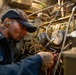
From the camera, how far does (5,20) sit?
1375mm

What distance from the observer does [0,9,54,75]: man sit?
115 cm

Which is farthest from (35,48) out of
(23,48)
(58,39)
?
(58,39)

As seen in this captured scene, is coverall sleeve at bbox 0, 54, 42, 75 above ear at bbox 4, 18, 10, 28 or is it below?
below

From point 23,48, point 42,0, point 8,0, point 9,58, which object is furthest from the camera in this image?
point 42,0

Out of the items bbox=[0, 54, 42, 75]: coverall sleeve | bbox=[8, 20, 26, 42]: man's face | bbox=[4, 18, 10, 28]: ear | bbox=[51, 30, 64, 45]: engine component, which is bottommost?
bbox=[0, 54, 42, 75]: coverall sleeve

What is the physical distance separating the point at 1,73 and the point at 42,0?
3.02 metres

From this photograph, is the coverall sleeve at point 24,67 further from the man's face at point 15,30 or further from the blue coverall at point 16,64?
the man's face at point 15,30

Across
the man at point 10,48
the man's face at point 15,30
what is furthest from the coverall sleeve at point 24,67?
the man's face at point 15,30

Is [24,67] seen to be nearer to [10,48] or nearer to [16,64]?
[16,64]

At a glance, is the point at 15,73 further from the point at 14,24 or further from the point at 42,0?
the point at 42,0

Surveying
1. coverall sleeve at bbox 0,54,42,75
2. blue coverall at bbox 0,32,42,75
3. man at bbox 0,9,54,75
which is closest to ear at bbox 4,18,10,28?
man at bbox 0,9,54,75

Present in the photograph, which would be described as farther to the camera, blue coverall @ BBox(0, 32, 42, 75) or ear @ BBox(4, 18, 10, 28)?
ear @ BBox(4, 18, 10, 28)

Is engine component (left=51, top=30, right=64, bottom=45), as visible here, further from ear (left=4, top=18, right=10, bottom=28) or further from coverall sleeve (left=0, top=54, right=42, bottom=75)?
ear (left=4, top=18, right=10, bottom=28)

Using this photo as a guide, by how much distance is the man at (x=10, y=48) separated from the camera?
115 cm
